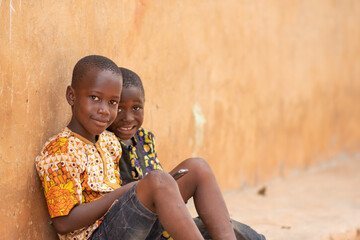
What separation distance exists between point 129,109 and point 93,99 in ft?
1.22

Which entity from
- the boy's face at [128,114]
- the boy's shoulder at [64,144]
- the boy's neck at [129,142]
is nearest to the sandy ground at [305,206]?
the boy's neck at [129,142]

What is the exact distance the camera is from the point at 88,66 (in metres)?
2.88

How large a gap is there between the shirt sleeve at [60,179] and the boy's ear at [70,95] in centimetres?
26

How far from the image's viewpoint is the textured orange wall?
282cm

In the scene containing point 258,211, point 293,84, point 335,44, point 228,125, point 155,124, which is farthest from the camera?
point 335,44

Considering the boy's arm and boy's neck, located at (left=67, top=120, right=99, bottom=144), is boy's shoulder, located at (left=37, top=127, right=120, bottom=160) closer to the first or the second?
boy's neck, located at (left=67, top=120, right=99, bottom=144)

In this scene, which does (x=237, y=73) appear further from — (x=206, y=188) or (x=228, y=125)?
(x=206, y=188)

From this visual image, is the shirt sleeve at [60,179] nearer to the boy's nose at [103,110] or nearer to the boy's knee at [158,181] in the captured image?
the boy's nose at [103,110]

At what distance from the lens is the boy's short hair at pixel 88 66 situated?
113 inches

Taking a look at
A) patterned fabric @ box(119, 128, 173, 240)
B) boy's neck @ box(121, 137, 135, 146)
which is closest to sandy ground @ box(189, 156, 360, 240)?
patterned fabric @ box(119, 128, 173, 240)

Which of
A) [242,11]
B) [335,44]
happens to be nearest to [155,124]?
[242,11]

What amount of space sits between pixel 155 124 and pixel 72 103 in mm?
1226

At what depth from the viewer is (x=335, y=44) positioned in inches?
273

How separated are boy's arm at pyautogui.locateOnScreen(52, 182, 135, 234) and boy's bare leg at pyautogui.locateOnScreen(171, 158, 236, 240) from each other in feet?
1.47
